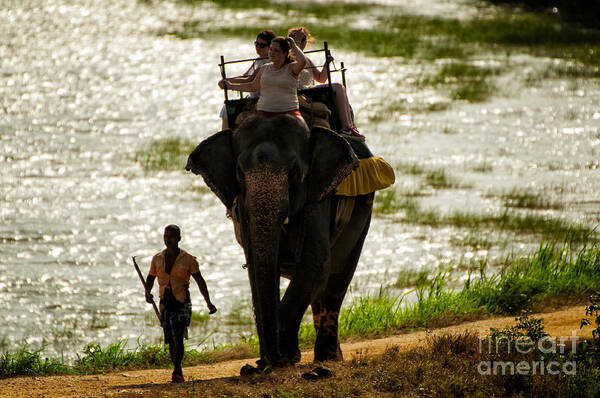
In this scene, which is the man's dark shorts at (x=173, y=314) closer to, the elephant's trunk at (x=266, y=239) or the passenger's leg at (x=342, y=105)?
Answer: the elephant's trunk at (x=266, y=239)

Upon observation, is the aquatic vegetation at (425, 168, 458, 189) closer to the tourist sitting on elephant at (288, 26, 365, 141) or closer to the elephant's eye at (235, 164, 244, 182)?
the tourist sitting on elephant at (288, 26, 365, 141)

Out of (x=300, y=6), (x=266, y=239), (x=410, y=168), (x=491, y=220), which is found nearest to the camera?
(x=266, y=239)

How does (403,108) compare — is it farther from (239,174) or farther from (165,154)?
A: (239,174)

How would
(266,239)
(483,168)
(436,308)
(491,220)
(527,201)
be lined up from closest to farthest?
(266,239), (436,308), (491,220), (527,201), (483,168)

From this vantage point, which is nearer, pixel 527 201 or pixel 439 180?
pixel 527 201

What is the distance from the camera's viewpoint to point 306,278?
7.75 metres

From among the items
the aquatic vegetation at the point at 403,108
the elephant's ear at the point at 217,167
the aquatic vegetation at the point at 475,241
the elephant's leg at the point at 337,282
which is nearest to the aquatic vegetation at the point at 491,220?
the aquatic vegetation at the point at 475,241

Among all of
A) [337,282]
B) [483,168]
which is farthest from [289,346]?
[483,168]

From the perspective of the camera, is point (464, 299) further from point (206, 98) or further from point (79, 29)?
point (79, 29)

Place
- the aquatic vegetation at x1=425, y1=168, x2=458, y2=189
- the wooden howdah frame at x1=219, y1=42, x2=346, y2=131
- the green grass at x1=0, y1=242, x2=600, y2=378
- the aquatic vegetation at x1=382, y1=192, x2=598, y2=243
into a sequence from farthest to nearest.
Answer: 1. the aquatic vegetation at x1=425, y1=168, x2=458, y2=189
2. the aquatic vegetation at x1=382, y1=192, x2=598, y2=243
3. the green grass at x1=0, y1=242, x2=600, y2=378
4. the wooden howdah frame at x1=219, y1=42, x2=346, y2=131

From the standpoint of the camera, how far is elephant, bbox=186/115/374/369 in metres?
7.40

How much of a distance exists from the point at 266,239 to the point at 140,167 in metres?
13.8

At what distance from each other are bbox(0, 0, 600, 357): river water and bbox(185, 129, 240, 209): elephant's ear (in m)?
3.83

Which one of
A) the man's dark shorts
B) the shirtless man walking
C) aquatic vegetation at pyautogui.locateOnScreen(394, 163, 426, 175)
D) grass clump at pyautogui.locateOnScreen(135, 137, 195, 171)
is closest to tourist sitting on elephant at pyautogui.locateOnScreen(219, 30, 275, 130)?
the shirtless man walking
